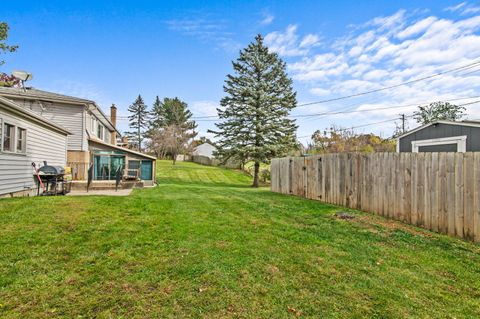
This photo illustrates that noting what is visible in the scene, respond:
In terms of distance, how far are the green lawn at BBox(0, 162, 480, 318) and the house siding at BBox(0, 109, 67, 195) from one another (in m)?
3.49

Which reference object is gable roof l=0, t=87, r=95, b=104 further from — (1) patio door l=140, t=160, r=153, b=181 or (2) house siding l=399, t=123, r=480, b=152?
(2) house siding l=399, t=123, r=480, b=152

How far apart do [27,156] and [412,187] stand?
40.3 ft

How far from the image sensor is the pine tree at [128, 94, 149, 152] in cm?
5850

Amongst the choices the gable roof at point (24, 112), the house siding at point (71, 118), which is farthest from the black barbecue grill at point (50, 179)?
the house siding at point (71, 118)

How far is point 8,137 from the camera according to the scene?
27.7 feet

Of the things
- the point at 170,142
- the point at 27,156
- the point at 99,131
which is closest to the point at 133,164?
the point at 99,131

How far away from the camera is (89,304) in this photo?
2486mm

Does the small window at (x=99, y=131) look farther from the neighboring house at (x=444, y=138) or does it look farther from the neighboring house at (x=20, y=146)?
the neighboring house at (x=444, y=138)

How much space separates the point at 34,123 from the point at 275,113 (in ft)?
48.7

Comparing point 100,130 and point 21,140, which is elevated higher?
point 100,130

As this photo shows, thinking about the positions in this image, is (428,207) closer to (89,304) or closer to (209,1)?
(89,304)

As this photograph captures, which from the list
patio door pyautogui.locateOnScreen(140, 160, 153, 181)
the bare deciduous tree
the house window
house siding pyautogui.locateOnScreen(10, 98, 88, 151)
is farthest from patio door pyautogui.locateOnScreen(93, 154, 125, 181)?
the bare deciduous tree

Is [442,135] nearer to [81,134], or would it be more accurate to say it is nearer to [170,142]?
[81,134]

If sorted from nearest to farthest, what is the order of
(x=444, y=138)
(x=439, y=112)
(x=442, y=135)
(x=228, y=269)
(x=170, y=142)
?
1. (x=228, y=269)
2. (x=444, y=138)
3. (x=442, y=135)
4. (x=439, y=112)
5. (x=170, y=142)
